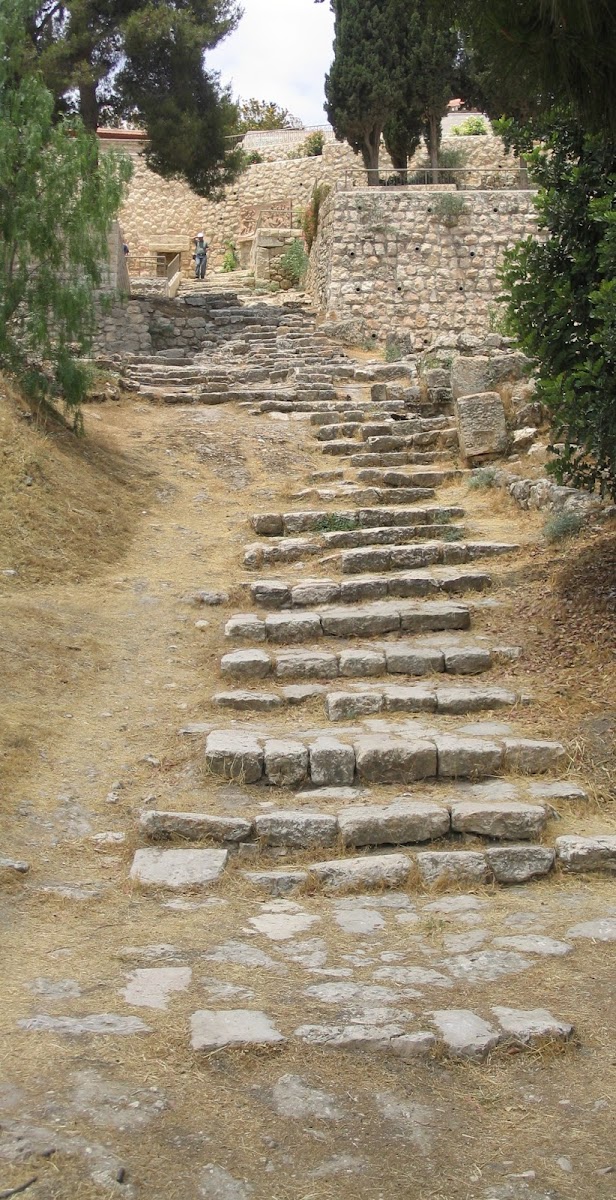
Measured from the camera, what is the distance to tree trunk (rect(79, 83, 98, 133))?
2023 centimetres

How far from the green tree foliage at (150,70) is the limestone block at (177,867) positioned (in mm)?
18271

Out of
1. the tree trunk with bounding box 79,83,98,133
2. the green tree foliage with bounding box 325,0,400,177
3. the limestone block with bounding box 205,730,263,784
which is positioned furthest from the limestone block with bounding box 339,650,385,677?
the green tree foliage with bounding box 325,0,400,177

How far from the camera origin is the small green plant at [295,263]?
80.4 feet

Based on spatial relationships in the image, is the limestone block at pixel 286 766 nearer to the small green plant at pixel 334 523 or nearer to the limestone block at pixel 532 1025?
the limestone block at pixel 532 1025

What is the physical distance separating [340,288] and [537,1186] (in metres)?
19.1

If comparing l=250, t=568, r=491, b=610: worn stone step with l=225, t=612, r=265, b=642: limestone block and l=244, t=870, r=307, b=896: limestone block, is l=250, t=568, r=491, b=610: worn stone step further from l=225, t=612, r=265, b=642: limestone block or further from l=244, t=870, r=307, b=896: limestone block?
l=244, t=870, r=307, b=896: limestone block

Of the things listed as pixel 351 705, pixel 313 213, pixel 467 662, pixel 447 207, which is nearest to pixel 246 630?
pixel 351 705

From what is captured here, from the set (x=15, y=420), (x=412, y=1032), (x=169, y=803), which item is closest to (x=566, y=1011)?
(x=412, y=1032)

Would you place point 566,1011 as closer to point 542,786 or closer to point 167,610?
point 542,786

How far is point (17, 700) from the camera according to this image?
6.45 metres

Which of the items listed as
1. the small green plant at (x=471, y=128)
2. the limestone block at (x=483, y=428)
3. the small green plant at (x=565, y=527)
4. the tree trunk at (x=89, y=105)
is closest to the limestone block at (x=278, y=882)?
the small green plant at (x=565, y=527)

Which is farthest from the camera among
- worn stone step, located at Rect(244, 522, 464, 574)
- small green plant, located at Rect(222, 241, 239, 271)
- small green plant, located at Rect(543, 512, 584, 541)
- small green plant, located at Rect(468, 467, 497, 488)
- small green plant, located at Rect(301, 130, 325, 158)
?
small green plant, located at Rect(301, 130, 325, 158)

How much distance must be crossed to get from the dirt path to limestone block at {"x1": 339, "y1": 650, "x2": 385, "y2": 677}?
82 cm

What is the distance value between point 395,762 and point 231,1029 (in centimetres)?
232
